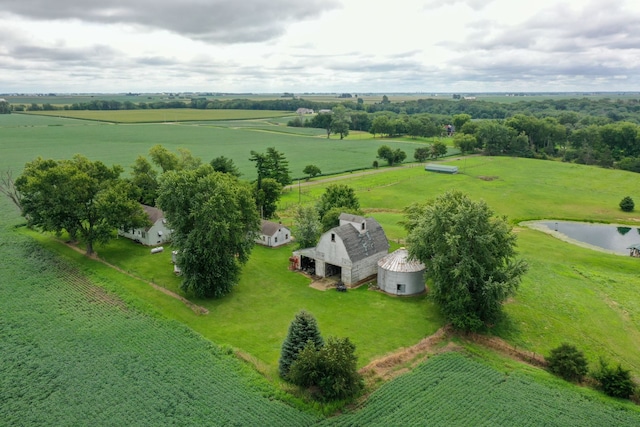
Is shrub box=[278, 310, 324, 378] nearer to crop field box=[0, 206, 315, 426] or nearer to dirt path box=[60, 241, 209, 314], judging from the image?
crop field box=[0, 206, 315, 426]

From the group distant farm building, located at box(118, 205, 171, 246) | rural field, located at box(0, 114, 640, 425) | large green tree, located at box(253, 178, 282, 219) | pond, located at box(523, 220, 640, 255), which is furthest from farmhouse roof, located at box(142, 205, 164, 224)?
pond, located at box(523, 220, 640, 255)

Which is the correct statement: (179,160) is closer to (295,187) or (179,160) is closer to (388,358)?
(295,187)

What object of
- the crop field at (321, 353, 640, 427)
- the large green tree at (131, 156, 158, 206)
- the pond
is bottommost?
the pond

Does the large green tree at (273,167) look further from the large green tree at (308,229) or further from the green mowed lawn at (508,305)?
the large green tree at (308,229)

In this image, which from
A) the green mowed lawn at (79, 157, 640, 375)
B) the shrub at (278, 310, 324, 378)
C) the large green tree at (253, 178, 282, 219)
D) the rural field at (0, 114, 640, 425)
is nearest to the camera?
the rural field at (0, 114, 640, 425)

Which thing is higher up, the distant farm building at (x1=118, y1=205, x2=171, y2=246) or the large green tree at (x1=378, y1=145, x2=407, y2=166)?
the large green tree at (x1=378, y1=145, x2=407, y2=166)

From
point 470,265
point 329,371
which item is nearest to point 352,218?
point 470,265

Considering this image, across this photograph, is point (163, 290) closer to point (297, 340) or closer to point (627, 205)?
point (297, 340)
